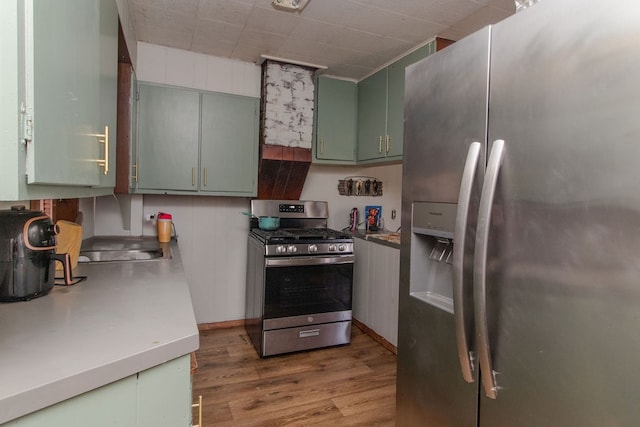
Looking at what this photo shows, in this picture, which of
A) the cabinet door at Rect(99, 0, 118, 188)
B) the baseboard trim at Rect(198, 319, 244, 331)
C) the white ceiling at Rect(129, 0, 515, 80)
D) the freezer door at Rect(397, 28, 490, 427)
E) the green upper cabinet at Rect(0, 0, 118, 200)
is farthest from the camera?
the baseboard trim at Rect(198, 319, 244, 331)

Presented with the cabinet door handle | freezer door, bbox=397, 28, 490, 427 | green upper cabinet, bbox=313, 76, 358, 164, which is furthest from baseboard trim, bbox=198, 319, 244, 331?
the cabinet door handle

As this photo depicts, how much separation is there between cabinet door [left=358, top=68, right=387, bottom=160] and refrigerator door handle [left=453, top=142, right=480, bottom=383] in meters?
1.94

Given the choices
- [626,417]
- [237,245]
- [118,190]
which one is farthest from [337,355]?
[626,417]

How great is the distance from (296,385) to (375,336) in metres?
0.94

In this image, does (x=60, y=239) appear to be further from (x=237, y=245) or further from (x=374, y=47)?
(x=374, y=47)

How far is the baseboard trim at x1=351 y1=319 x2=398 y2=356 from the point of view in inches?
110

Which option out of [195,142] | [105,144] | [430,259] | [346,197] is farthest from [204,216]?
[430,259]

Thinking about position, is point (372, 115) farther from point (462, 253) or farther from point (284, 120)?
point (462, 253)

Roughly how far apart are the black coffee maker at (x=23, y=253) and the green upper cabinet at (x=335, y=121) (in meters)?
2.28

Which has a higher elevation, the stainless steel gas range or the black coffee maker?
the black coffee maker

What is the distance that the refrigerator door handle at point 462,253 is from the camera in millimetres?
1059

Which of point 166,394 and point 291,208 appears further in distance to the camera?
point 291,208

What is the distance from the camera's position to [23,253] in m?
1.10

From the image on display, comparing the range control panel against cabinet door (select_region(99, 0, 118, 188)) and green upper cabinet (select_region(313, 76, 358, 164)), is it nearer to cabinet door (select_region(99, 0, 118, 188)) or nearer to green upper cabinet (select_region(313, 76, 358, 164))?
green upper cabinet (select_region(313, 76, 358, 164))
